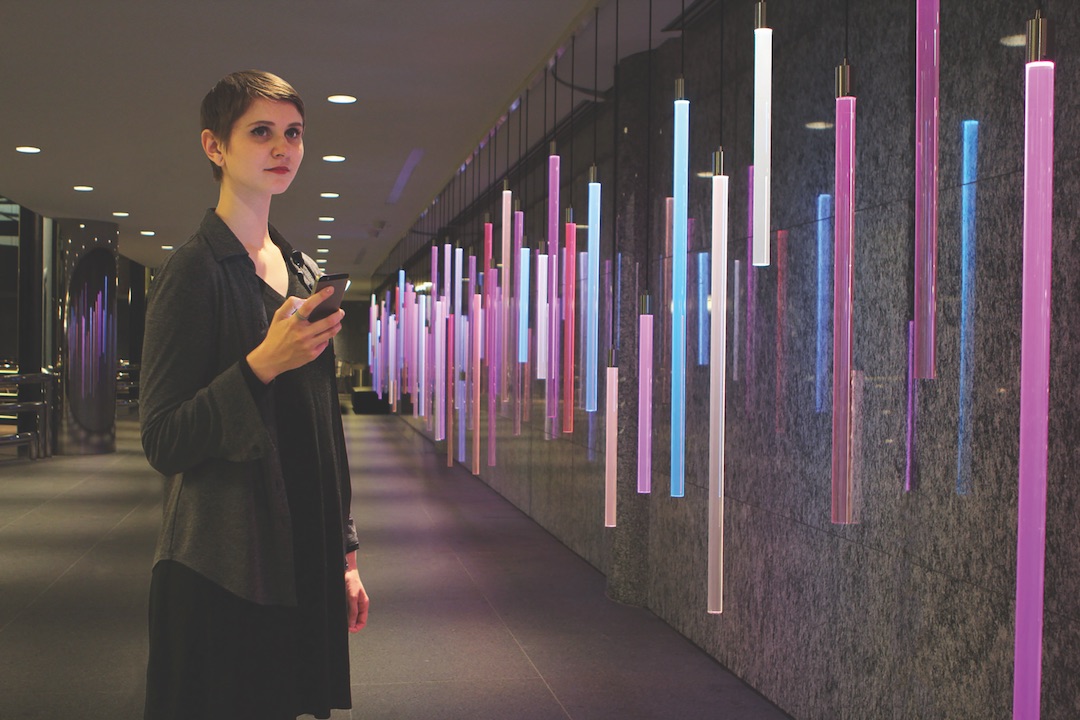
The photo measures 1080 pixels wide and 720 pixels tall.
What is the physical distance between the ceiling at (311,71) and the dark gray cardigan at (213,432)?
10.9ft

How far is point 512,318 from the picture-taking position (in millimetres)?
5664

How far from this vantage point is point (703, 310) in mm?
4387

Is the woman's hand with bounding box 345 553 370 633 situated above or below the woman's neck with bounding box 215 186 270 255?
below

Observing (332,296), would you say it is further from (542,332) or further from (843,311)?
(542,332)

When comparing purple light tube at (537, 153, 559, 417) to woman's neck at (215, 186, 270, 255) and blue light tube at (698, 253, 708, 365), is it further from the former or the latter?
woman's neck at (215, 186, 270, 255)

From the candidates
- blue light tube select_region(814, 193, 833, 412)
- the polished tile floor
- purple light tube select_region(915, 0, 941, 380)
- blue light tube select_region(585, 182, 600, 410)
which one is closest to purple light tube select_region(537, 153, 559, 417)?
blue light tube select_region(585, 182, 600, 410)

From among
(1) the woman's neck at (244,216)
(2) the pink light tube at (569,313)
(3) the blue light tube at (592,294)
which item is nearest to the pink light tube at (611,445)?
(3) the blue light tube at (592,294)

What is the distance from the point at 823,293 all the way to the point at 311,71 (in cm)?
326

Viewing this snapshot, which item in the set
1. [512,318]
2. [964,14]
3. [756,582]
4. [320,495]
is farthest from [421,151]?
[320,495]

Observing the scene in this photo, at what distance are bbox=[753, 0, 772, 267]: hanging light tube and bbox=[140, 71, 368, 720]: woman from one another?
1.06 metres

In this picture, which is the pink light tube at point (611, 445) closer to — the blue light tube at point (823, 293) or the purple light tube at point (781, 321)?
the blue light tube at point (823, 293)

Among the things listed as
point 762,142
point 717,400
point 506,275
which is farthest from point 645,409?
point 506,275

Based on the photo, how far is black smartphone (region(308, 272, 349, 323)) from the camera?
1310mm

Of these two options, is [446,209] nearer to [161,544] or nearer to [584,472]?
[584,472]
